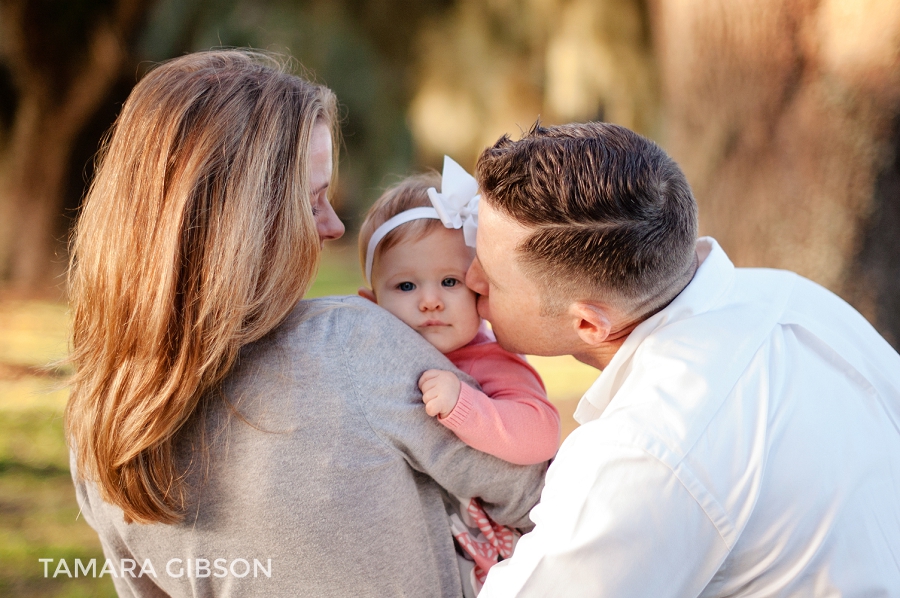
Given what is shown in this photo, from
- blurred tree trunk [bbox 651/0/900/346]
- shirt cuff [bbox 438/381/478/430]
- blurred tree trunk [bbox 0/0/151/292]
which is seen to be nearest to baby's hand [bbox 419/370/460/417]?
shirt cuff [bbox 438/381/478/430]

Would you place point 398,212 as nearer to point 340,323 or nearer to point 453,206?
point 453,206

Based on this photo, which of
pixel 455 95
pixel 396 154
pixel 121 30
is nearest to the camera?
pixel 121 30

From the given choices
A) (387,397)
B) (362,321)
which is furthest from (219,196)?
(387,397)

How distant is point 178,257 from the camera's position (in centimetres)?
115

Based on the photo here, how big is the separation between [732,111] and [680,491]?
270 centimetres

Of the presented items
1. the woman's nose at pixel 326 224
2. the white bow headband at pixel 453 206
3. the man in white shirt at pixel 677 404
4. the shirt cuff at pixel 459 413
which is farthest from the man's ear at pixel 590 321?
the woman's nose at pixel 326 224

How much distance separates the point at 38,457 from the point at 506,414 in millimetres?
3421

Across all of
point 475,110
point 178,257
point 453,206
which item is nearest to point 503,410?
point 453,206

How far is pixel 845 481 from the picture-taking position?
1.06 metres

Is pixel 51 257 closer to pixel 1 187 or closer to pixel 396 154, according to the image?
pixel 1 187

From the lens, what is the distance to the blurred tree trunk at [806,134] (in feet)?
9.35

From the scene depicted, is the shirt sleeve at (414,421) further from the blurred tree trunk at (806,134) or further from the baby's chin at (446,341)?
the blurred tree trunk at (806,134)

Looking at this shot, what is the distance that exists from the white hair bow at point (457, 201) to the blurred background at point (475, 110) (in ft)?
1.23

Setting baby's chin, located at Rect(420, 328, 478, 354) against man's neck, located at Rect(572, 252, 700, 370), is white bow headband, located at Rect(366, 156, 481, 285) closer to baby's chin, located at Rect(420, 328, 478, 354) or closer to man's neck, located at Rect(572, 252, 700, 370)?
baby's chin, located at Rect(420, 328, 478, 354)
